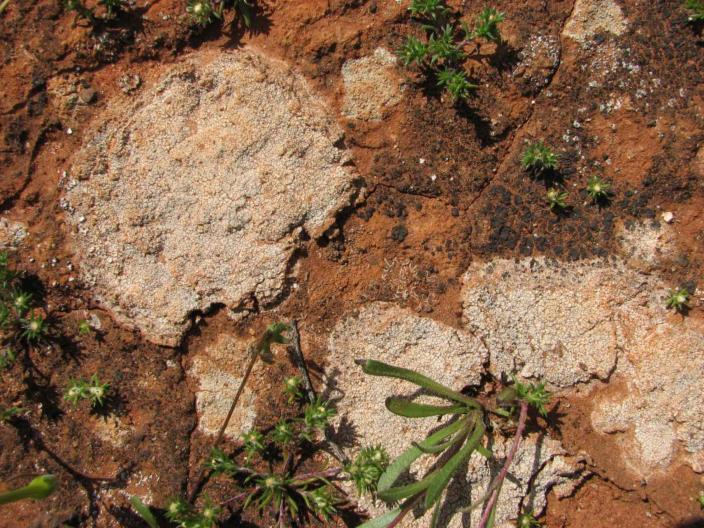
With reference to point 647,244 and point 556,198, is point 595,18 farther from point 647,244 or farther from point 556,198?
A: point 647,244

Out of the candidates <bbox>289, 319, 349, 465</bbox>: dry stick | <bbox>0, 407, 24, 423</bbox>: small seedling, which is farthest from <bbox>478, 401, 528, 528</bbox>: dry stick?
<bbox>0, 407, 24, 423</bbox>: small seedling

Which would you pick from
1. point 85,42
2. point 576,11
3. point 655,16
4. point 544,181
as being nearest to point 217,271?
point 85,42

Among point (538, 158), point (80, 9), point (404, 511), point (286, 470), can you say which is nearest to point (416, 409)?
point (404, 511)

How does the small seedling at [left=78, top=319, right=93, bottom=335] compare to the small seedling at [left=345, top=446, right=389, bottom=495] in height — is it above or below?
above

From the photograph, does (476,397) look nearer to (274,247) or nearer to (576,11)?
(274,247)

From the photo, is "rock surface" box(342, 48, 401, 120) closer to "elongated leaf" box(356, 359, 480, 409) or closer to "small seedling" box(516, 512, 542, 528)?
"elongated leaf" box(356, 359, 480, 409)

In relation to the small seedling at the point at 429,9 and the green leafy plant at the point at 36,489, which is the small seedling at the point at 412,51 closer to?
A: the small seedling at the point at 429,9
